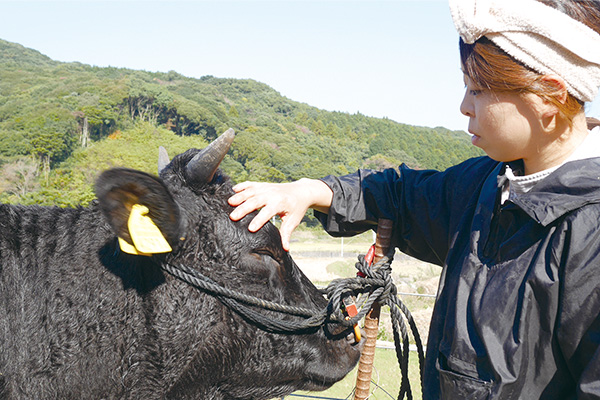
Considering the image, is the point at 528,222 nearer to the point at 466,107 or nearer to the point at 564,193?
the point at 564,193

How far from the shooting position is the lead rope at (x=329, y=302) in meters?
2.57

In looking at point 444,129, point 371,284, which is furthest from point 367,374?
point 444,129

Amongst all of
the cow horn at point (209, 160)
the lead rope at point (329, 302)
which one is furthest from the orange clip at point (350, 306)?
the cow horn at point (209, 160)

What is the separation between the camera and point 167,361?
253 cm

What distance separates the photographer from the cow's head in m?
2.38

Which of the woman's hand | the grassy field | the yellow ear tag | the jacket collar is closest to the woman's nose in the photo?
the jacket collar

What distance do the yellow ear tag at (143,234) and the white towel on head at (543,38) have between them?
1.59 meters

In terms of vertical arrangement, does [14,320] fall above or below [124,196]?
below

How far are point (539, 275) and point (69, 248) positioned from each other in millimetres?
2187

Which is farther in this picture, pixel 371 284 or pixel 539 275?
pixel 371 284

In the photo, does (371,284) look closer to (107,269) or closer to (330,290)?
(330,290)

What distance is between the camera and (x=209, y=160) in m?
2.55

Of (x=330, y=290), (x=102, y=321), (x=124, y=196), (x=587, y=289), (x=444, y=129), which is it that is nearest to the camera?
(x=587, y=289)

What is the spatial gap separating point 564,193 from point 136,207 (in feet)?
5.83
